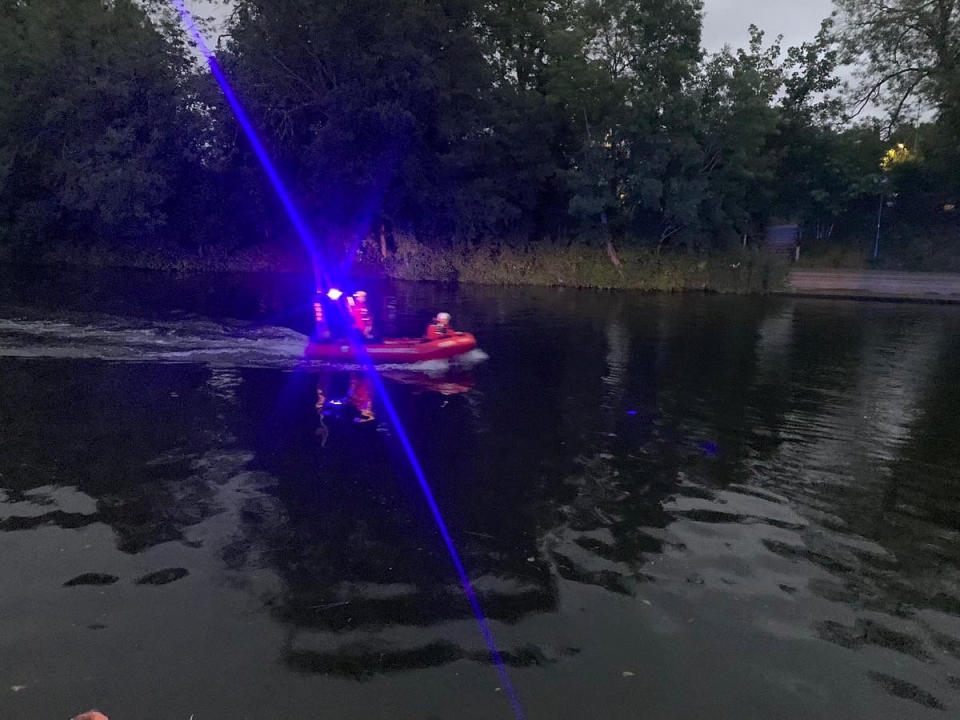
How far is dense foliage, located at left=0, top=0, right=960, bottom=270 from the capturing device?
85.9ft

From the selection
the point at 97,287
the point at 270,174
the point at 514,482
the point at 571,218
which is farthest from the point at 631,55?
the point at 514,482

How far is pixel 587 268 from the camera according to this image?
1150 inches

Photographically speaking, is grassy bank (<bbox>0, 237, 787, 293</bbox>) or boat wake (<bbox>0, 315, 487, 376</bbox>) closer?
boat wake (<bbox>0, 315, 487, 376</bbox>)

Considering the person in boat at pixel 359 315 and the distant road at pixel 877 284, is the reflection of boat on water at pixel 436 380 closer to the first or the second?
the person in boat at pixel 359 315

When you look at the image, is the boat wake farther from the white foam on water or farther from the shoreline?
the shoreline

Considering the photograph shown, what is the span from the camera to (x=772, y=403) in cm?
1137

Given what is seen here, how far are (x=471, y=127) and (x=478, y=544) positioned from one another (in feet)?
80.2

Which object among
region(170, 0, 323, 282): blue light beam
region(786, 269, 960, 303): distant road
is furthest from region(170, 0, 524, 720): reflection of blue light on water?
region(786, 269, 960, 303): distant road

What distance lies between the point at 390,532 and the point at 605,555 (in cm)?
195

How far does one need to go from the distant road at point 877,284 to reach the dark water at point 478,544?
14452mm

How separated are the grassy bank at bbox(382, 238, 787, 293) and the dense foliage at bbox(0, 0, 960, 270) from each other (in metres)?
0.81

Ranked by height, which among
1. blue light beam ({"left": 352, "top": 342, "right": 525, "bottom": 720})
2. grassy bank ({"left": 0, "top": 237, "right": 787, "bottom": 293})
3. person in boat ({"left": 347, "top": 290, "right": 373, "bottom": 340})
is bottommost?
blue light beam ({"left": 352, "top": 342, "right": 525, "bottom": 720})

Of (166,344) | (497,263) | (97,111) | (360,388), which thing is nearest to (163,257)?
(97,111)

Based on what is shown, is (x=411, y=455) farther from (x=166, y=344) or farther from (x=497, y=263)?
(x=497, y=263)
